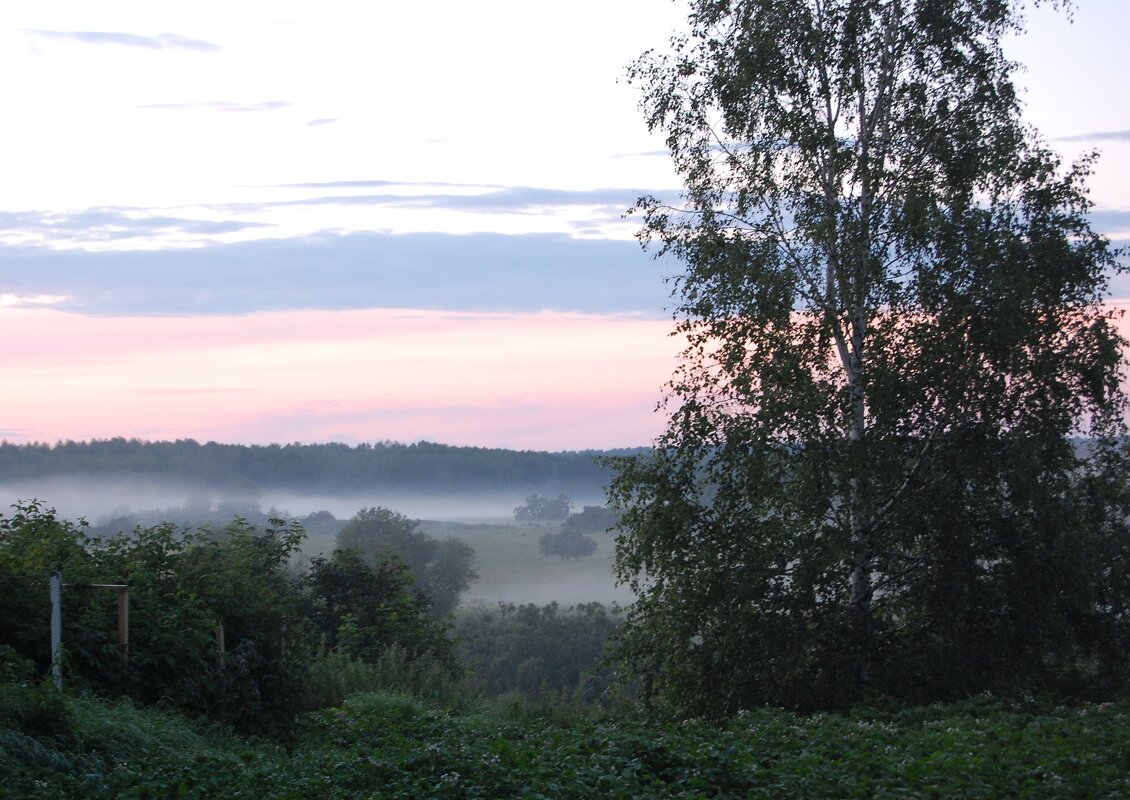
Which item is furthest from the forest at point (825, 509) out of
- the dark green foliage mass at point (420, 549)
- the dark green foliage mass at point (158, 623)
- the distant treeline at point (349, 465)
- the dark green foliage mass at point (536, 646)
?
the distant treeline at point (349, 465)

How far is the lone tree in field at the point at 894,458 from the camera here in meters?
17.7

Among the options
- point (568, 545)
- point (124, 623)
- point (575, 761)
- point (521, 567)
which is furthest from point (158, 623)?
point (568, 545)

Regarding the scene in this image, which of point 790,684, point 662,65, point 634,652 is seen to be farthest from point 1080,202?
point 634,652

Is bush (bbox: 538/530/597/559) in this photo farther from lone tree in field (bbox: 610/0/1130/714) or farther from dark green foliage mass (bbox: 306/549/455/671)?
lone tree in field (bbox: 610/0/1130/714)

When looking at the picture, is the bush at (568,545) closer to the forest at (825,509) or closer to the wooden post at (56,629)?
the forest at (825,509)

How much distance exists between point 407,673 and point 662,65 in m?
13.1

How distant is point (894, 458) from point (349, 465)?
296 ft

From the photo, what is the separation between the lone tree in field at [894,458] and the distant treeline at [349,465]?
72711 mm

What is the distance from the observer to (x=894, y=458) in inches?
704

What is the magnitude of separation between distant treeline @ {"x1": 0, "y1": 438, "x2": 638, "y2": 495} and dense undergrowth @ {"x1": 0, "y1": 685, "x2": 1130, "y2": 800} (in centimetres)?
8016

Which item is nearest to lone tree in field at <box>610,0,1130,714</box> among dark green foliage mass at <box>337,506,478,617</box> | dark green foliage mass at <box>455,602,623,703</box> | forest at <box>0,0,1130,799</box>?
forest at <box>0,0,1130,799</box>

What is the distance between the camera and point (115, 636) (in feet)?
44.3

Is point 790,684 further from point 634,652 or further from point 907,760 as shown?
point 907,760

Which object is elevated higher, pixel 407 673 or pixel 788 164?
pixel 788 164
